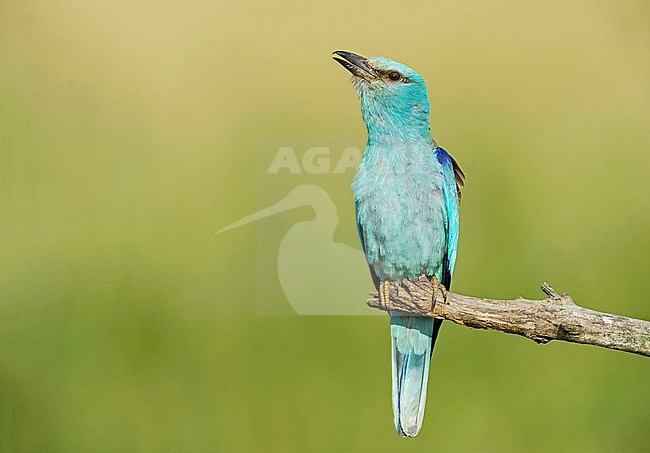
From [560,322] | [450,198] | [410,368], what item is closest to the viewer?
[560,322]

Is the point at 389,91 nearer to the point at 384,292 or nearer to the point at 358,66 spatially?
the point at 358,66

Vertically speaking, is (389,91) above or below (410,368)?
above

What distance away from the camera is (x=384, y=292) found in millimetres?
2346

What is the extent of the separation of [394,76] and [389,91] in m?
0.05

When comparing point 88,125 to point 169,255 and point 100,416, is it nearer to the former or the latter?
point 169,255

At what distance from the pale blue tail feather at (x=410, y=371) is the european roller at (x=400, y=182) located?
199 millimetres

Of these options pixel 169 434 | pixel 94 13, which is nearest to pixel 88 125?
pixel 94 13

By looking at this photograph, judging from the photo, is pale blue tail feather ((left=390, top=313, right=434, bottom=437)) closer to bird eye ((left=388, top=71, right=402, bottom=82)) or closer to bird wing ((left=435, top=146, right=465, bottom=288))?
bird wing ((left=435, top=146, right=465, bottom=288))

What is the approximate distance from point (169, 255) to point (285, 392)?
2.62 feet

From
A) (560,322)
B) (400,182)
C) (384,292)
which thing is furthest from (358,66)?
(560,322)

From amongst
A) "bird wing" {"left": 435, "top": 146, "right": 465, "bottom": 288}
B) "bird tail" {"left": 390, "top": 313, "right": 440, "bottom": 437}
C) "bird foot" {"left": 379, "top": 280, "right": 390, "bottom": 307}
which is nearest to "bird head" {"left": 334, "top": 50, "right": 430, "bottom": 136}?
"bird wing" {"left": 435, "top": 146, "right": 465, "bottom": 288}

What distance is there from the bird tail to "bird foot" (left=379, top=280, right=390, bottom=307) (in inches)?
8.8

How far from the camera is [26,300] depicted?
3.58 meters

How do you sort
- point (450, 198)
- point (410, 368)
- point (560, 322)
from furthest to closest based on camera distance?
point (410, 368) → point (450, 198) → point (560, 322)
